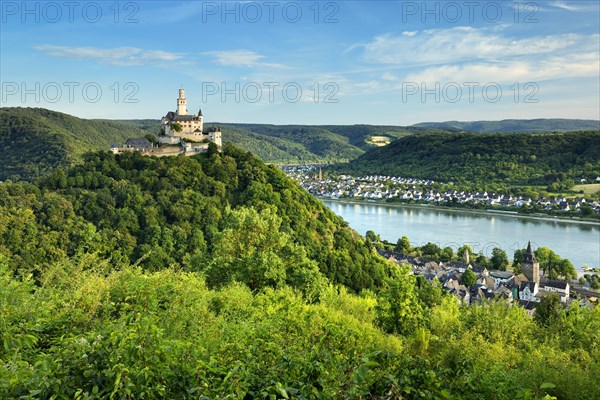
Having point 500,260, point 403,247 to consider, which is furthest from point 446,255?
point 500,260

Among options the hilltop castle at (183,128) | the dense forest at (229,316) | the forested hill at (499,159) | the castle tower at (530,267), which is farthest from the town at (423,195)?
the hilltop castle at (183,128)

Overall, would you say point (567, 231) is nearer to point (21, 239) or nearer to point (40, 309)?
point (21, 239)

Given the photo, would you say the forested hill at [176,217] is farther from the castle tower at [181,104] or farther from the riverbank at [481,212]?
the riverbank at [481,212]

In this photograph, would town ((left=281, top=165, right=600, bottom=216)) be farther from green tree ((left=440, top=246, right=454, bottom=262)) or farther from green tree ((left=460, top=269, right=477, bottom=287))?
green tree ((left=460, top=269, right=477, bottom=287))

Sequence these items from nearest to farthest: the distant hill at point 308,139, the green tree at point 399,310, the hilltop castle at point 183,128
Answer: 1. the green tree at point 399,310
2. the hilltop castle at point 183,128
3. the distant hill at point 308,139

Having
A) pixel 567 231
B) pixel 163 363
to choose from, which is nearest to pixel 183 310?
pixel 163 363

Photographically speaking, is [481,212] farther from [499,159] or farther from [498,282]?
[499,159]
